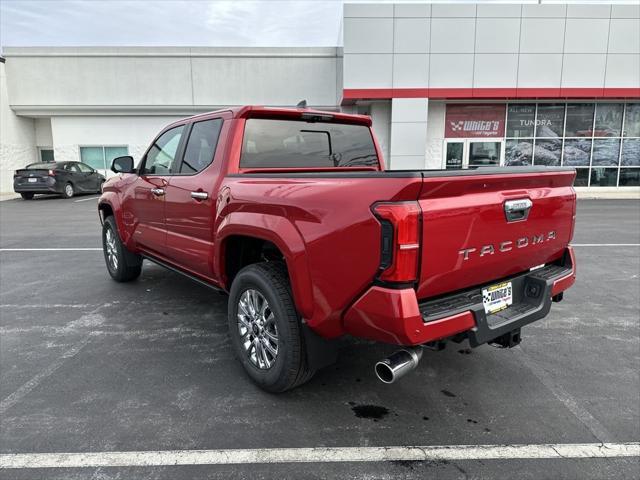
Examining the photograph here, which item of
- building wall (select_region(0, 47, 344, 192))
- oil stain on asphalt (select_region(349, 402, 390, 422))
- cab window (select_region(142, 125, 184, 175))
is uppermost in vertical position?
building wall (select_region(0, 47, 344, 192))

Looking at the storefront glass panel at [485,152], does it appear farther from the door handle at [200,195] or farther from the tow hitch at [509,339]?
the tow hitch at [509,339]

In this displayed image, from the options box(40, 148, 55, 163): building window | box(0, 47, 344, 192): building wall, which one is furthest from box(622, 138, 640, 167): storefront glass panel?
box(40, 148, 55, 163): building window

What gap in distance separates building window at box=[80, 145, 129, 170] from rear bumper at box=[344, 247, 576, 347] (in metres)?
24.1

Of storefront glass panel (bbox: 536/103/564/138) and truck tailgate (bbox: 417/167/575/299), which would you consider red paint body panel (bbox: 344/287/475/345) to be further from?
A: storefront glass panel (bbox: 536/103/564/138)

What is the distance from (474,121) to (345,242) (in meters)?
19.5

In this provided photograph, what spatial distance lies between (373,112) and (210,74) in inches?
338

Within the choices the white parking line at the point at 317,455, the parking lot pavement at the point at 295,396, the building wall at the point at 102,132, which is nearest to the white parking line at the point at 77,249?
the parking lot pavement at the point at 295,396

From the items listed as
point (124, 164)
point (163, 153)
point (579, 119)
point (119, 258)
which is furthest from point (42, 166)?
point (579, 119)

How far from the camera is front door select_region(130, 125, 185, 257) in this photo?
4684mm

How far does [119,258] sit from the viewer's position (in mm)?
6008

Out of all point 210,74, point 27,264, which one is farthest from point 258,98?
point 27,264

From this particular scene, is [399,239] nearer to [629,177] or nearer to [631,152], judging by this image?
[631,152]

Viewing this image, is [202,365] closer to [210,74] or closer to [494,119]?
[494,119]

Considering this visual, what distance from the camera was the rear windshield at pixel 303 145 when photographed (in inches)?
152
